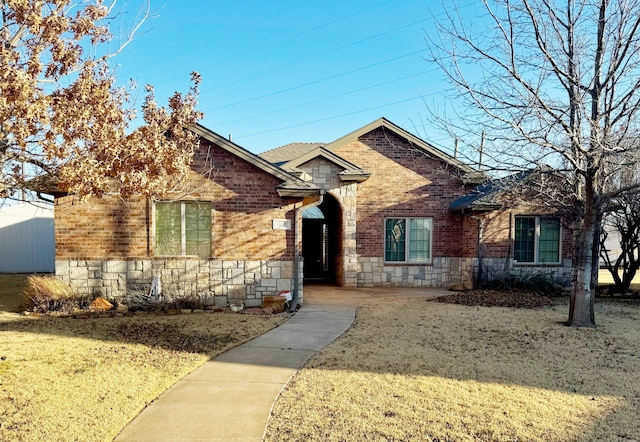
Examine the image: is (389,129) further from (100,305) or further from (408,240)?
(100,305)

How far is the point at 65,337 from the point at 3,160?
126 inches

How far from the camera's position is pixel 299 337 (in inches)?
296

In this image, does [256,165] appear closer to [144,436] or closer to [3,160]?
[3,160]

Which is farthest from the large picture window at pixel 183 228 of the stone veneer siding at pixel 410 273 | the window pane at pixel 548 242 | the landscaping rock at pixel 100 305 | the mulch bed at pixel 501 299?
the window pane at pixel 548 242

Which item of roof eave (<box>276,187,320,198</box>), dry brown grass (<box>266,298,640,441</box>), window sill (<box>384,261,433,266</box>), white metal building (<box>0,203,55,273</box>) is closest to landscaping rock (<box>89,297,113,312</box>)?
roof eave (<box>276,187,320,198</box>)

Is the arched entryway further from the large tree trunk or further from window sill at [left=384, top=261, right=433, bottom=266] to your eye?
the large tree trunk

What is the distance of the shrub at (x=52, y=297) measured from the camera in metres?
9.38

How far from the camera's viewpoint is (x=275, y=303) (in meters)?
9.88

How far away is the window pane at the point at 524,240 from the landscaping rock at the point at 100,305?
12.5 meters

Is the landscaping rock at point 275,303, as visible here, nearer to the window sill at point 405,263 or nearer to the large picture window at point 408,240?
the window sill at point 405,263

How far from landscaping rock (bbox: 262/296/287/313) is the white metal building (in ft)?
46.4

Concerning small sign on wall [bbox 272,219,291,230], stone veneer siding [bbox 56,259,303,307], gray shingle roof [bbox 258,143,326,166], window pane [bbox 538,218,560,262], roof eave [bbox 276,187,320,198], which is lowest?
stone veneer siding [bbox 56,259,303,307]

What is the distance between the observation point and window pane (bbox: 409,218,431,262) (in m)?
14.8

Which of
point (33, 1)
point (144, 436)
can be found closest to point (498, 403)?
point (144, 436)
